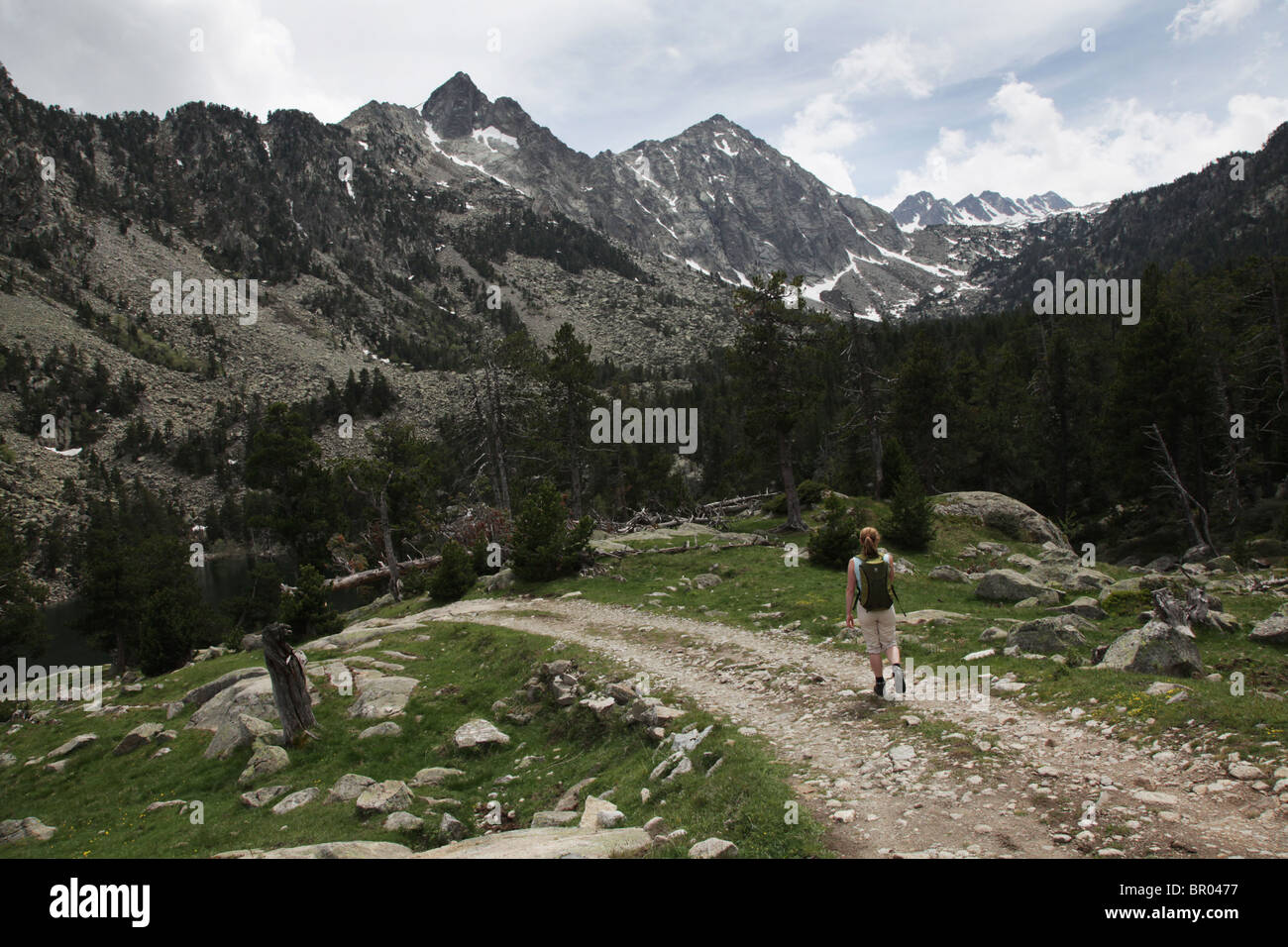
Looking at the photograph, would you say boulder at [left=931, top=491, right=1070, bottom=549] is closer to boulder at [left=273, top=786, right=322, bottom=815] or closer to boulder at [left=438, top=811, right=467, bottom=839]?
boulder at [left=438, top=811, right=467, bottom=839]

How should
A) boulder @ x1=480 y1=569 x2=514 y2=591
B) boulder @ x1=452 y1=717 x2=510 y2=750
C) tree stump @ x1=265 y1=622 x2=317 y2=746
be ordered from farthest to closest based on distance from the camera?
boulder @ x1=480 y1=569 x2=514 y2=591 < tree stump @ x1=265 y1=622 x2=317 y2=746 < boulder @ x1=452 y1=717 x2=510 y2=750

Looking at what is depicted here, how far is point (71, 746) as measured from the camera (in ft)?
53.5

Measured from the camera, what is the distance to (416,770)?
1283cm

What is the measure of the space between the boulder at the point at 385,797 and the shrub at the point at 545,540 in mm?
16767

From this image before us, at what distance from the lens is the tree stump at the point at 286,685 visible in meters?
13.7

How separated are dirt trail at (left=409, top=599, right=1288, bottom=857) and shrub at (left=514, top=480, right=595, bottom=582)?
16.4 meters

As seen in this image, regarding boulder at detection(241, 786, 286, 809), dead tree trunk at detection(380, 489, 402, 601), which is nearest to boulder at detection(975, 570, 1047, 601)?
boulder at detection(241, 786, 286, 809)

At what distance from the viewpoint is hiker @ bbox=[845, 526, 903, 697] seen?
10070 mm

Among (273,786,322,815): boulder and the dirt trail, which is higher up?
the dirt trail

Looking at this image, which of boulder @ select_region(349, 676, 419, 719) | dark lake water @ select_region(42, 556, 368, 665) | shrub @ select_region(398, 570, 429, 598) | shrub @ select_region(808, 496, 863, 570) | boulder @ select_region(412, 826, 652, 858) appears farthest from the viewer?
dark lake water @ select_region(42, 556, 368, 665)

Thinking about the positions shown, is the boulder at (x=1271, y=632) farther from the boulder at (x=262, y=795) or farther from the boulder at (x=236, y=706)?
the boulder at (x=236, y=706)

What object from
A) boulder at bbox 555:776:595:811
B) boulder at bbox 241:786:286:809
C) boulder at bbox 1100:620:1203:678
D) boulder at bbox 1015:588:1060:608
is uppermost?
boulder at bbox 1100:620:1203:678
